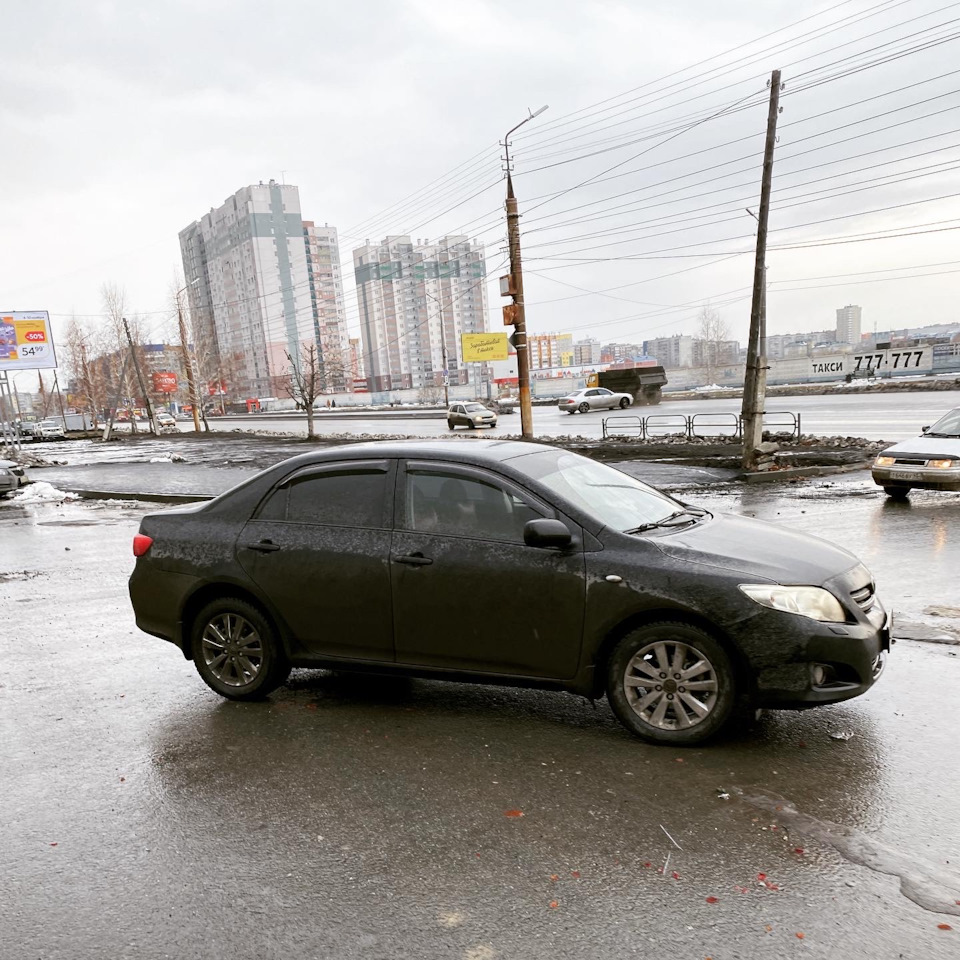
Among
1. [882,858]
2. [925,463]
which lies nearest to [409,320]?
[925,463]

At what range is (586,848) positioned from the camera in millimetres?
3172

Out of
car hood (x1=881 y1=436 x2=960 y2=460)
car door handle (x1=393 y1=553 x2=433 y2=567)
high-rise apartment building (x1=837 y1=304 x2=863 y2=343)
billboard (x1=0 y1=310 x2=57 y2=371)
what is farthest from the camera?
high-rise apartment building (x1=837 y1=304 x2=863 y2=343)

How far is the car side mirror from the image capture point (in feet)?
13.4

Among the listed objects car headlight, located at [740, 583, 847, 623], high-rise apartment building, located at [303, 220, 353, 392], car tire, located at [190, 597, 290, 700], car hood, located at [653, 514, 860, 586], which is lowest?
car tire, located at [190, 597, 290, 700]

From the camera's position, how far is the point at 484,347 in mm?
73875

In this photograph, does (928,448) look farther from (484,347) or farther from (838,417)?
(484,347)

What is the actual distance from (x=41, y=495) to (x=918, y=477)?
66.0ft

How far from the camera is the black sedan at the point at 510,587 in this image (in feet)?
12.7

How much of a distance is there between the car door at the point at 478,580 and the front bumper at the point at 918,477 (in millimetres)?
9627

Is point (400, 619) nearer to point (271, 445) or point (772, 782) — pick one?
point (772, 782)

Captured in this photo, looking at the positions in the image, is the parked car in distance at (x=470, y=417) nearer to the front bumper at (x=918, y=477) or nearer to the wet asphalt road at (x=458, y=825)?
the front bumper at (x=918, y=477)

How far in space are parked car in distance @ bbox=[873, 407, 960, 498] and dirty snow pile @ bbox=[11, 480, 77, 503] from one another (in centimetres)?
1829

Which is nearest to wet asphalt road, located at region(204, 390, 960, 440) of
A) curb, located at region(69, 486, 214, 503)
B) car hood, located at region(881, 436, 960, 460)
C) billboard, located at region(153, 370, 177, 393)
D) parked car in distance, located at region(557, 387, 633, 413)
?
parked car in distance, located at region(557, 387, 633, 413)

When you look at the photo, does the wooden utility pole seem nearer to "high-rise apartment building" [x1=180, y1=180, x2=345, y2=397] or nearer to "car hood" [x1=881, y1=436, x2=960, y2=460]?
"car hood" [x1=881, y1=436, x2=960, y2=460]
